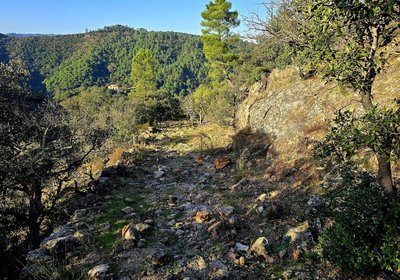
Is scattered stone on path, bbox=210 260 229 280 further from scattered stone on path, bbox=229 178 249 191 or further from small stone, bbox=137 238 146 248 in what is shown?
scattered stone on path, bbox=229 178 249 191

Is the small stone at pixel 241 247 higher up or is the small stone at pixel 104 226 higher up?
the small stone at pixel 241 247

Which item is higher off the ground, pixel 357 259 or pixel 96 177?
pixel 357 259

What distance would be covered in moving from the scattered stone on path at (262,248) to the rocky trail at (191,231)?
0.06ft

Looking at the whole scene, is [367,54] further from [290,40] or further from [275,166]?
A: [275,166]

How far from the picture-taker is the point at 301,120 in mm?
12477

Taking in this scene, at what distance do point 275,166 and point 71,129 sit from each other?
7.04m

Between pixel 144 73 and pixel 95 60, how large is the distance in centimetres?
10862

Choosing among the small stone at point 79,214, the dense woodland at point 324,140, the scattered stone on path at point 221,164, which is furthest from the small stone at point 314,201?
the small stone at point 79,214

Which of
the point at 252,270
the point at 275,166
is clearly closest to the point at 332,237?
the point at 252,270

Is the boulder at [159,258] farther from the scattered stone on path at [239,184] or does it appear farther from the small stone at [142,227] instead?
the scattered stone on path at [239,184]

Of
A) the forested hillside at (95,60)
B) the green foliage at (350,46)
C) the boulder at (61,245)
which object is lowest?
the boulder at (61,245)

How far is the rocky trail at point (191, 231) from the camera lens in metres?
5.50

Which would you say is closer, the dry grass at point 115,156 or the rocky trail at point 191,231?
the rocky trail at point 191,231

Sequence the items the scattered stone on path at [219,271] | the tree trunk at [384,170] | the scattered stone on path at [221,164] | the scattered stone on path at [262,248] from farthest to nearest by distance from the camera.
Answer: the scattered stone on path at [221,164] < the scattered stone on path at [262,248] < the scattered stone on path at [219,271] < the tree trunk at [384,170]
